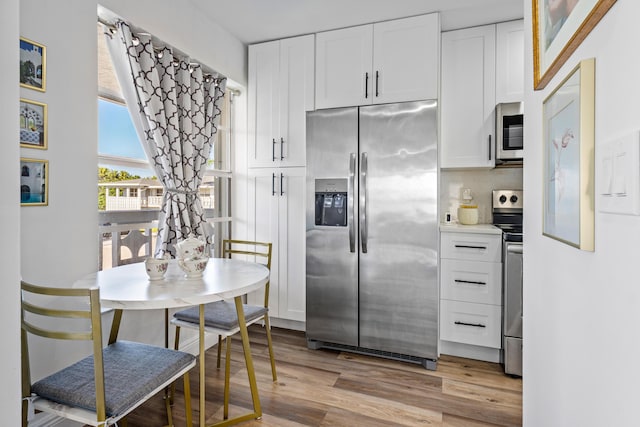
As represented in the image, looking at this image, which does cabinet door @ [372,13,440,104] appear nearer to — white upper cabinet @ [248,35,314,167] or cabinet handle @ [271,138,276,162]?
white upper cabinet @ [248,35,314,167]

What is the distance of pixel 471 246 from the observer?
104 inches

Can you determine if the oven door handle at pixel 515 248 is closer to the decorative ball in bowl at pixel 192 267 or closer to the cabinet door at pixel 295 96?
the cabinet door at pixel 295 96

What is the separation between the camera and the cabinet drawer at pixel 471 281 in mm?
2584

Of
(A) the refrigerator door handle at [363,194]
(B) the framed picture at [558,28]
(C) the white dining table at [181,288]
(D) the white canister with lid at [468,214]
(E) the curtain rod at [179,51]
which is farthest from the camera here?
(D) the white canister with lid at [468,214]

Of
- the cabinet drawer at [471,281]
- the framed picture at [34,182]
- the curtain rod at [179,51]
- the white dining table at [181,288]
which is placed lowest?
the cabinet drawer at [471,281]

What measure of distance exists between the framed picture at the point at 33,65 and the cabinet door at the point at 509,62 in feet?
9.77

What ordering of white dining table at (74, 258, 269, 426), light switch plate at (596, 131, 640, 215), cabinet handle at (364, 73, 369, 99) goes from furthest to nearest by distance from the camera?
cabinet handle at (364, 73, 369, 99)
white dining table at (74, 258, 269, 426)
light switch plate at (596, 131, 640, 215)

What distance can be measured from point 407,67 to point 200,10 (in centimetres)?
165

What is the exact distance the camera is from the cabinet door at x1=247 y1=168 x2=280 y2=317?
3205mm

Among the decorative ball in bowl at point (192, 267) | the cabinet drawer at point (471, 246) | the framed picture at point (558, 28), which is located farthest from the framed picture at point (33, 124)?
the cabinet drawer at point (471, 246)

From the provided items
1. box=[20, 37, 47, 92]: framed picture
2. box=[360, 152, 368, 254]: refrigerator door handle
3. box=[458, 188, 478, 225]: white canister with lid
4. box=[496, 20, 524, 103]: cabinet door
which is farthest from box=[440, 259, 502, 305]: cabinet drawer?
box=[20, 37, 47, 92]: framed picture

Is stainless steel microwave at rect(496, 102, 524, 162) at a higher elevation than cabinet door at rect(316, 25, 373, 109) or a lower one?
lower

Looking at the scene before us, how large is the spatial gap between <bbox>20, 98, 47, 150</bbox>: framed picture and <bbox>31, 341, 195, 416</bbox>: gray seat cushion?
1.01 meters

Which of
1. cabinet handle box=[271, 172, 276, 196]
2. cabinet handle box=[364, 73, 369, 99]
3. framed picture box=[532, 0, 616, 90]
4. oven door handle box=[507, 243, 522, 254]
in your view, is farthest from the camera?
cabinet handle box=[271, 172, 276, 196]
